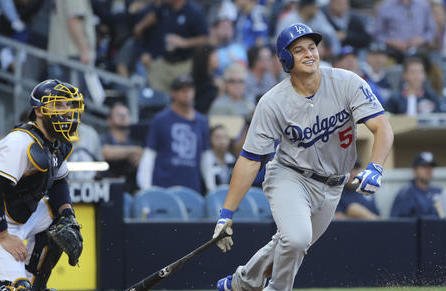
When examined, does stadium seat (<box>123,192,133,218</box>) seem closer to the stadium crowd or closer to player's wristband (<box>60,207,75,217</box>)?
the stadium crowd

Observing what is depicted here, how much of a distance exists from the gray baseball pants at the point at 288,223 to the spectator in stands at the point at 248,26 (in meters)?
7.16

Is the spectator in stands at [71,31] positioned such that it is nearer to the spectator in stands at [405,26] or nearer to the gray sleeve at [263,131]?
the spectator in stands at [405,26]

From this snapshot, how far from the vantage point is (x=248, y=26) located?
1490 cm

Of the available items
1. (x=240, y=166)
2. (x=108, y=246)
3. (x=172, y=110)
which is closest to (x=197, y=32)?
(x=172, y=110)

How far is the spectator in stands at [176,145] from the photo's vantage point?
11703 mm

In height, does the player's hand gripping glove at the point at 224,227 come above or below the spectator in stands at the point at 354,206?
above

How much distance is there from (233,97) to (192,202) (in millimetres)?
2509

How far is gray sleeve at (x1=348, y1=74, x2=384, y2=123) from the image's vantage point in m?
Result: 7.34

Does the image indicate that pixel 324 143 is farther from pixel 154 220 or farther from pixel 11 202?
pixel 154 220

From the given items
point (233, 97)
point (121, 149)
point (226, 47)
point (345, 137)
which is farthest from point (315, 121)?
point (226, 47)

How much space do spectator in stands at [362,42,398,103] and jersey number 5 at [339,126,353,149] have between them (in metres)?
6.53

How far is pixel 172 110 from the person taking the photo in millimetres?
11852

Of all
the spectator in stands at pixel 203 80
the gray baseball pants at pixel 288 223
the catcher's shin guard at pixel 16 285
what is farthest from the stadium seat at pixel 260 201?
the catcher's shin guard at pixel 16 285

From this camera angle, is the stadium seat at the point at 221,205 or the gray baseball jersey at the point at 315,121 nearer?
the gray baseball jersey at the point at 315,121
